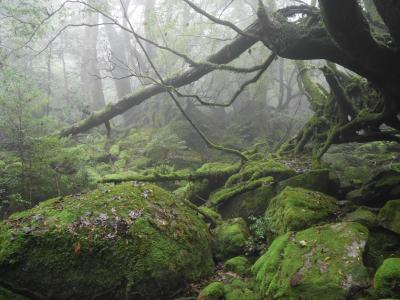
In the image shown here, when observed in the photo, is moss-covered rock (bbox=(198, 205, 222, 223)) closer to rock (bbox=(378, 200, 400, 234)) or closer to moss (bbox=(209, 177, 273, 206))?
moss (bbox=(209, 177, 273, 206))

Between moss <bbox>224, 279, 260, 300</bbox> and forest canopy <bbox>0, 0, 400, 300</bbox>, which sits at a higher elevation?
forest canopy <bbox>0, 0, 400, 300</bbox>

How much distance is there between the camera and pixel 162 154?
1378cm

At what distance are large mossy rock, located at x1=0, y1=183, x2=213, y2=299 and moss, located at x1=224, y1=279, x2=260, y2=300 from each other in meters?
0.77

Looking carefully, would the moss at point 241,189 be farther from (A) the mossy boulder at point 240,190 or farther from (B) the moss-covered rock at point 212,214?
(B) the moss-covered rock at point 212,214

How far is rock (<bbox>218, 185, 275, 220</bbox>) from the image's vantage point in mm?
7234

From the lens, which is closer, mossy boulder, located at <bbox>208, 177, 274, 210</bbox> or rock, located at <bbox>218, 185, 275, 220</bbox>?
rock, located at <bbox>218, 185, 275, 220</bbox>

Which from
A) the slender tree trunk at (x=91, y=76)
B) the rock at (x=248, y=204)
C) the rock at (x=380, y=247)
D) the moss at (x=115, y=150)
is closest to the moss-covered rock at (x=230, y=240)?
the rock at (x=248, y=204)

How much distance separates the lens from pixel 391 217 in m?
4.75

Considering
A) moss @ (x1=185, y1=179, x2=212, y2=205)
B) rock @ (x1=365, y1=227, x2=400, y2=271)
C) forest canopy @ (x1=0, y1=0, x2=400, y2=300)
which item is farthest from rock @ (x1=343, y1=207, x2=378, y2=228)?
moss @ (x1=185, y1=179, x2=212, y2=205)

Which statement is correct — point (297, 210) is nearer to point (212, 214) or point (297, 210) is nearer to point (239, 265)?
point (239, 265)

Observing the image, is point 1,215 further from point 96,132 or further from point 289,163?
point 96,132

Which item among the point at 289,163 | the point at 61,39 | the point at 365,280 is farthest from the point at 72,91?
the point at 365,280

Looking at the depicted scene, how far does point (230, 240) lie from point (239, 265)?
769mm

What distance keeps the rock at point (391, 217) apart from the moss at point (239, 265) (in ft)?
7.04
